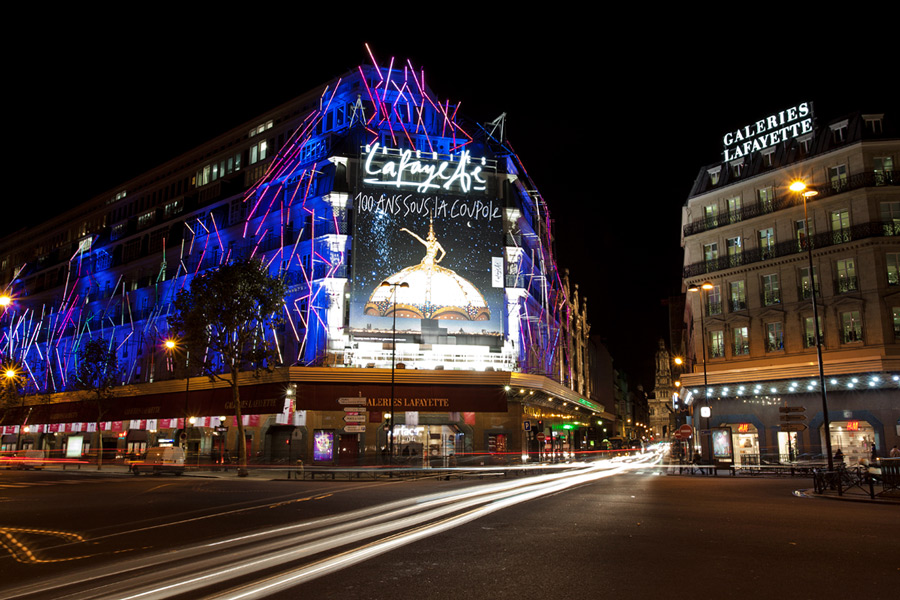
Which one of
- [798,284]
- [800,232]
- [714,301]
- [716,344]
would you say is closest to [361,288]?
[714,301]

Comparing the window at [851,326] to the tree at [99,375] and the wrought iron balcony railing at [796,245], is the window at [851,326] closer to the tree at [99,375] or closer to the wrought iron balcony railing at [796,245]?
the wrought iron balcony railing at [796,245]

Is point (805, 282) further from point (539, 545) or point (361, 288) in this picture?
point (539, 545)

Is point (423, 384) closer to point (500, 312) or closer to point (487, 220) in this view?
point (500, 312)

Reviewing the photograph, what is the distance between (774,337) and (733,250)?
22.5 feet

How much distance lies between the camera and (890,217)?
36750 mm

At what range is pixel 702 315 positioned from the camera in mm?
44562

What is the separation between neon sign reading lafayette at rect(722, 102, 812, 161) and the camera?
42.9 m

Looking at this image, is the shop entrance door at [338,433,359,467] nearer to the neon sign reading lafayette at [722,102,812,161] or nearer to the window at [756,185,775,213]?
the window at [756,185,775,213]

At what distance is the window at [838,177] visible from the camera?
38.4m

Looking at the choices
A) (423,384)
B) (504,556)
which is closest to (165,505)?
(504,556)

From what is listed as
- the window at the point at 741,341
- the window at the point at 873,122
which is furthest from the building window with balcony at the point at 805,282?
the window at the point at 873,122

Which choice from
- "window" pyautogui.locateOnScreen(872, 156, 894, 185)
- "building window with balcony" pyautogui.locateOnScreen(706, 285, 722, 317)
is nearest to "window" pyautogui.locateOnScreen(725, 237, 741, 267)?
"building window with balcony" pyautogui.locateOnScreen(706, 285, 722, 317)

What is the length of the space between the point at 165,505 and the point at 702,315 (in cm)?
3733

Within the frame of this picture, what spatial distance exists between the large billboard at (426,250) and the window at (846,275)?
805 inches
